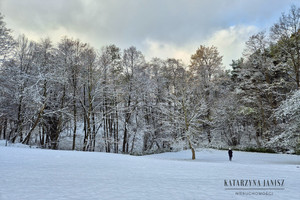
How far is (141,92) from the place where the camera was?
2064 cm

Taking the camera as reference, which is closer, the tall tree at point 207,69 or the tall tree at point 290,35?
the tall tree at point 290,35

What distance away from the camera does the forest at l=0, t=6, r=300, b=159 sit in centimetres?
1493

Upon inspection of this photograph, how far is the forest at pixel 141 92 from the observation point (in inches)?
588

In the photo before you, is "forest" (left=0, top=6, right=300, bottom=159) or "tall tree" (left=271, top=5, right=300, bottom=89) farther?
"forest" (left=0, top=6, right=300, bottom=159)

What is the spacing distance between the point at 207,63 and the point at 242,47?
14.9 ft

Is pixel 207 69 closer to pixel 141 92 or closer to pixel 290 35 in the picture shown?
pixel 290 35

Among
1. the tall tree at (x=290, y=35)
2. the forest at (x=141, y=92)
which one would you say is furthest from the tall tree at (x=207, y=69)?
the tall tree at (x=290, y=35)

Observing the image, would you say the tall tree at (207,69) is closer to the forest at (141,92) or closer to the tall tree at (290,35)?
the forest at (141,92)

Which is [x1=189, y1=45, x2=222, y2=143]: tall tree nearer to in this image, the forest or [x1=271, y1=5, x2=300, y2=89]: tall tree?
the forest

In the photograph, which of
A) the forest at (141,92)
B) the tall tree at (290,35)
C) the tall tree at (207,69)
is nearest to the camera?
the tall tree at (290,35)

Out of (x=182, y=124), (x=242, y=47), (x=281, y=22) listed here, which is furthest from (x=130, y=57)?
(x=281, y=22)

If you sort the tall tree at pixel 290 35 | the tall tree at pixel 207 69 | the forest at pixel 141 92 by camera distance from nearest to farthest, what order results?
the tall tree at pixel 290 35 → the forest at pixel 141 92 → the tall tree at pixel 207 69

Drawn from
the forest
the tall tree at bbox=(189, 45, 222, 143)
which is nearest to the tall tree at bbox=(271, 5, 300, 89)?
the forest

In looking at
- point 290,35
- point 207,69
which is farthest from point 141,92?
point 290,35
